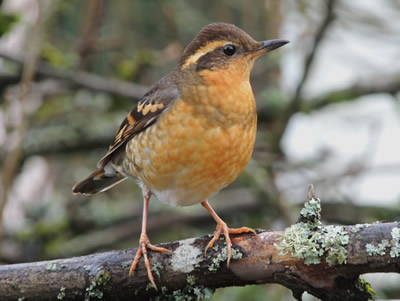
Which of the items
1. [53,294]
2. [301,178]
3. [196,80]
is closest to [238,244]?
[53,294]

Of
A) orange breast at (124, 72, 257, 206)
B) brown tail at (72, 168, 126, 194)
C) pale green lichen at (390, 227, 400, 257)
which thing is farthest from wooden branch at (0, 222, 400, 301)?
brown tail at (72, 168, 126, 194)

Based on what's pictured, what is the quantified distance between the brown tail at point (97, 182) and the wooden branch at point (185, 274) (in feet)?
5.47

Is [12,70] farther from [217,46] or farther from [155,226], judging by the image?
[217,46]

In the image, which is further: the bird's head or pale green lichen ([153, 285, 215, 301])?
the bird's head

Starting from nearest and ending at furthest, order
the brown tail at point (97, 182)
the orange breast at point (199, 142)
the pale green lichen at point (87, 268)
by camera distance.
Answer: the pale green lichen at point (87, 268), the orange breast at point (199, 142), the brown tail at point (97, 182)

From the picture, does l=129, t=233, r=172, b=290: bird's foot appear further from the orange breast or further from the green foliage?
the green foliage

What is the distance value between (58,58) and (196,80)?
2427 mm

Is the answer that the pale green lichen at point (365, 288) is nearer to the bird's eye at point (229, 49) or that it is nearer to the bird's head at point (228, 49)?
the bird's head at point (228, 49)

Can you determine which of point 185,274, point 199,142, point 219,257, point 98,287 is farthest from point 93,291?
point 199,142

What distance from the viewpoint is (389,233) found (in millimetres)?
3104

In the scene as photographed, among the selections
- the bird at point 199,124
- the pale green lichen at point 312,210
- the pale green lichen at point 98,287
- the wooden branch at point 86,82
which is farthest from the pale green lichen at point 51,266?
the wooden branch at point 86,82

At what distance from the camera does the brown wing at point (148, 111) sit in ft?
15.0

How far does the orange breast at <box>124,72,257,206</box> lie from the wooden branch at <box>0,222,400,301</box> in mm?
629

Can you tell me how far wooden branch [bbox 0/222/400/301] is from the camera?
3270 millimetres
